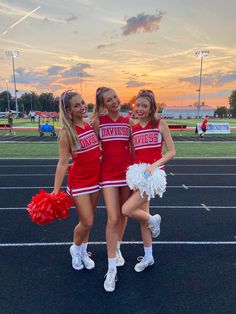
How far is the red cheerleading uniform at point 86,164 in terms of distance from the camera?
293cm

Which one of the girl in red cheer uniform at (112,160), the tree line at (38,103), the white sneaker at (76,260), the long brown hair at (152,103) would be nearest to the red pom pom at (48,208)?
the girl in red cheer uniform at (112,160)

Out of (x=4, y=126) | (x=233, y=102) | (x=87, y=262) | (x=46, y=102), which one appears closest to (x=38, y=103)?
(x=46, y=102)

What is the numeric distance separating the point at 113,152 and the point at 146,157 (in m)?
0.35

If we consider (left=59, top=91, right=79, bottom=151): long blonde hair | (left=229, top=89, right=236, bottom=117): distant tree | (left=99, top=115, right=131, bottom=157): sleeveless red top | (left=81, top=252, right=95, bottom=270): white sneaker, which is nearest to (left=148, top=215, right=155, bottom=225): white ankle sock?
(left=99, top=115, right=131, bottom=157): sleeveless red top

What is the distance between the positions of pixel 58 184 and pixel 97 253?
4.31 feet

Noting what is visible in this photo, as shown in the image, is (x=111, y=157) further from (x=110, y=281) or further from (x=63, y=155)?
(x=110, y=281)

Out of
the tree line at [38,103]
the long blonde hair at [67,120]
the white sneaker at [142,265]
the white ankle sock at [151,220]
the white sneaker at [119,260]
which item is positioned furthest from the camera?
the tree line at [38,103]

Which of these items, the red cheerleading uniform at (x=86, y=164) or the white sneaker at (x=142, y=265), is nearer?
the red cheerleading uniform at (x=86, y=164)

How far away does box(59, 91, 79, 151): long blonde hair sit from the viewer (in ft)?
9.28

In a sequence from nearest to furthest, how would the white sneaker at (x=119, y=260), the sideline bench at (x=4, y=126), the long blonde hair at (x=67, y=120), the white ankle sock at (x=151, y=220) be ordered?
1. the long blonde hair at (x=67, y=120)
2. the white ankle sock at (x=151, y=220)
3. the white sneaker at (x=119, y=260)
4. the sideline bench at (x=4, y=126)

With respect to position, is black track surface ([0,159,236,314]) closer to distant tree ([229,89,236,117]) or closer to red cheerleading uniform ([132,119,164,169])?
red cheerleading uniform ([132,119,164,169])

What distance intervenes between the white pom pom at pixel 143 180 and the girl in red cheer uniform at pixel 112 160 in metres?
0.15

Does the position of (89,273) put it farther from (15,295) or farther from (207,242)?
(207,242)

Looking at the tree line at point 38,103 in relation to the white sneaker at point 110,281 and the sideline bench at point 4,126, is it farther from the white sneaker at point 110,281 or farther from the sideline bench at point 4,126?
the white sneaker at point 110,281
